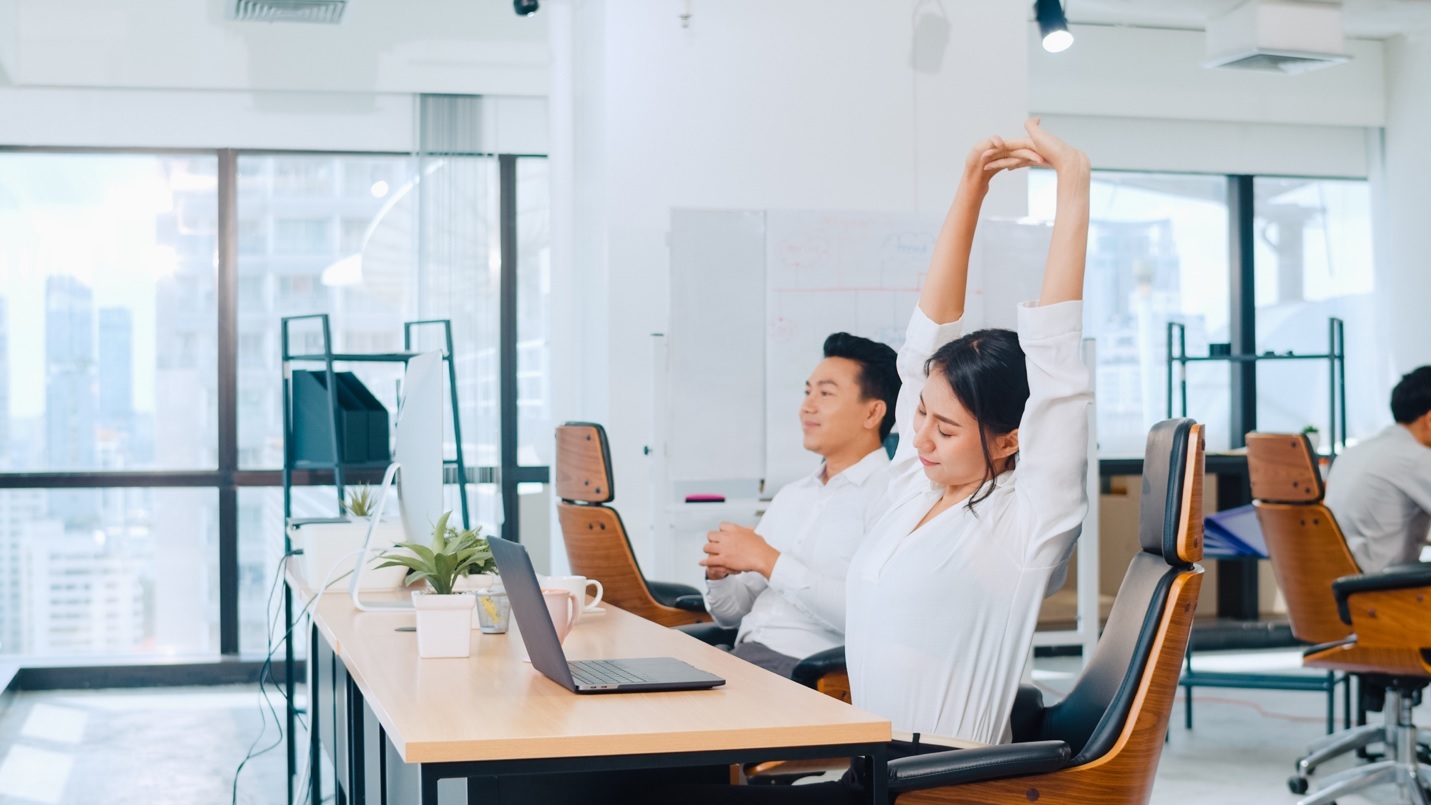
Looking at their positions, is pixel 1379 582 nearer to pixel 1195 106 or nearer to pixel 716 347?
pixel 716 347

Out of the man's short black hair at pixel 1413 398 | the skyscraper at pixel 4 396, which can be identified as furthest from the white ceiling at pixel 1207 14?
the skyscraper at pixel 4 396

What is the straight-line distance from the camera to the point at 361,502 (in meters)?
3.34

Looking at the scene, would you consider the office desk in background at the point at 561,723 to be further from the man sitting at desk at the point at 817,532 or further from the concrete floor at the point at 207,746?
the concrete floor at the point at 207,746

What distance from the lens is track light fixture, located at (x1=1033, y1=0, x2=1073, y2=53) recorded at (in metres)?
5.03

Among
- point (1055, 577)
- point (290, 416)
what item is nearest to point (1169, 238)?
point (290, 416)

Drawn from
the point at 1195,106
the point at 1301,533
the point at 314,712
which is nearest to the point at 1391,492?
the point at 1301,533

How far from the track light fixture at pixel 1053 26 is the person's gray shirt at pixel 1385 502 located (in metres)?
1.83

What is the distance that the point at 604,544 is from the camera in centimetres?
353

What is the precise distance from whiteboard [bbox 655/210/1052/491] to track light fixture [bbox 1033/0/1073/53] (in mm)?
847

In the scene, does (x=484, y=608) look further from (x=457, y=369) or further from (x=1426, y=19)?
(x=1426, y=19)

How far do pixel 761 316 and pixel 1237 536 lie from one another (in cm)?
192

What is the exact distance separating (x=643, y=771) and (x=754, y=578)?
1088 mm

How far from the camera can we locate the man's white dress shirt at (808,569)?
8.82ft

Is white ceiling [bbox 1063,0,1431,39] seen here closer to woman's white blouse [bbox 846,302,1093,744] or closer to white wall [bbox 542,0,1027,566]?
white wall [bbox 542,0,1027,566]
